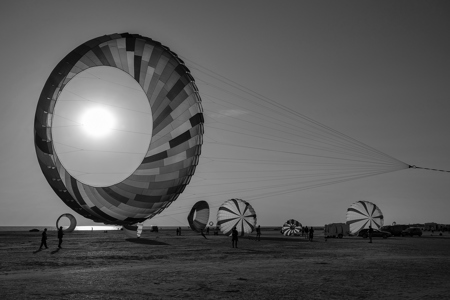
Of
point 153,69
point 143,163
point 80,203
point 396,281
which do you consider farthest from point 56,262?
point 396,281

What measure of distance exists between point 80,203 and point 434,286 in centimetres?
1336

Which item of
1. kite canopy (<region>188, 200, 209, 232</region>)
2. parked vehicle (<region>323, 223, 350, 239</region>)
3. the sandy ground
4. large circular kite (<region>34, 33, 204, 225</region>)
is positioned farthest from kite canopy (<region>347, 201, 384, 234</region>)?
large circular kite (<region>34, 33, 204, 225</region>)

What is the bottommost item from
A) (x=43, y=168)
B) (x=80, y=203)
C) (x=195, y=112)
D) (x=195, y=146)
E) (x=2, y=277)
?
(x=2, y=277)

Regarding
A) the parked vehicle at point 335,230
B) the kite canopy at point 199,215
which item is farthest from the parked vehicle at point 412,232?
the kite canopy at point 199,215

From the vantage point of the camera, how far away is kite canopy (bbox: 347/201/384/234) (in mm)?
50906

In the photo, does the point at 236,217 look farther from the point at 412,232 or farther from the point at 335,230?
the point at 412,232

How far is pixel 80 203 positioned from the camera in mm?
16688

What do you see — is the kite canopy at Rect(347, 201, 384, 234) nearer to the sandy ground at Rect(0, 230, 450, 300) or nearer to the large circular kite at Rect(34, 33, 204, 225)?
the sandy ground at Rect(0, 230, 450, 300)

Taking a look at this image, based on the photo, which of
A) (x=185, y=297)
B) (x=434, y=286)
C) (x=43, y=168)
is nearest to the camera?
(x=185, y=297)

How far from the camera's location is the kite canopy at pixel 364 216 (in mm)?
50906

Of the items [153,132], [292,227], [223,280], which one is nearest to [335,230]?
[292,227]

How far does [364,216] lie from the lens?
51.0 meters

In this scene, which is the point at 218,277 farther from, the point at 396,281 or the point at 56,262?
the point at 56,262

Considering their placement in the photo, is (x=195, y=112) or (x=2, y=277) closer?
(x=2, y=277)
